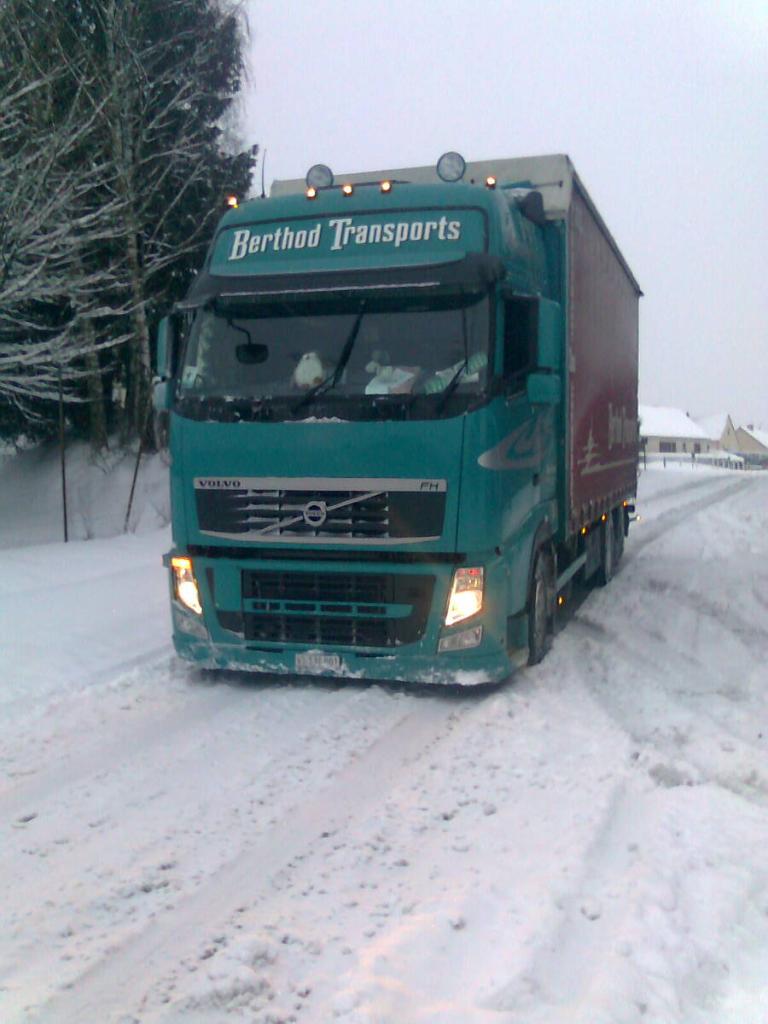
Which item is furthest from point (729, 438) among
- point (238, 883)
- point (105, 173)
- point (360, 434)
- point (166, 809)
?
point (238, 883)

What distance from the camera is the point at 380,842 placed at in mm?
4695

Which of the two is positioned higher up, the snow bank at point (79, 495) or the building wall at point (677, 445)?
the snow bank at point (79, 495)

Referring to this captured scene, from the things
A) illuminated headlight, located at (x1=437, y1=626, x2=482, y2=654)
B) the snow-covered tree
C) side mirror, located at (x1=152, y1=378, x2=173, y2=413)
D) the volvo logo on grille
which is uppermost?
the snow-covered tree

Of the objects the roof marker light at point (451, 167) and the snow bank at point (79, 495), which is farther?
the snow bank at point (79, 495)

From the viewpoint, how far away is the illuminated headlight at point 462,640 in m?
6.86

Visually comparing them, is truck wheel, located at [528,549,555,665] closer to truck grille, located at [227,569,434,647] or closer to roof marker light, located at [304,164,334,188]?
truck grille, located at [227,569,434,647]

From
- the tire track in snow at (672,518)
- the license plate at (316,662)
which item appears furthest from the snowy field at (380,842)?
the tire track in snow at (672,518)

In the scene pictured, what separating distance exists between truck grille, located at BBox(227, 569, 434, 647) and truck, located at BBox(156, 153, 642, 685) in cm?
1

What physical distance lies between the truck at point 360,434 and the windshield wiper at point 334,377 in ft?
0.05

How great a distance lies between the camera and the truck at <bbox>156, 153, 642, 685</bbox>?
6742 mm

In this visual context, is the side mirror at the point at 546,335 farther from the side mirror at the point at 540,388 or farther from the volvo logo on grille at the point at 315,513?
the volvo logo on grille at the point at 315,513

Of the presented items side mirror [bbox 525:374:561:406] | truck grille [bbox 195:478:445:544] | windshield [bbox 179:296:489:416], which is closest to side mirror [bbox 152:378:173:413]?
windshield [bbox 179:296:489:416]

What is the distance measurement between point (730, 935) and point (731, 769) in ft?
6.94

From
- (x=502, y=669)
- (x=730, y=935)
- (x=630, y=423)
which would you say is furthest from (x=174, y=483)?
(x=630, y=423)
